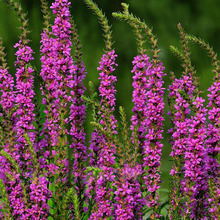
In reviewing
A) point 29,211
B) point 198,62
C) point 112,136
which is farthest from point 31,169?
point 198,62

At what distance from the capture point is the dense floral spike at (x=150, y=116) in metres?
3.91

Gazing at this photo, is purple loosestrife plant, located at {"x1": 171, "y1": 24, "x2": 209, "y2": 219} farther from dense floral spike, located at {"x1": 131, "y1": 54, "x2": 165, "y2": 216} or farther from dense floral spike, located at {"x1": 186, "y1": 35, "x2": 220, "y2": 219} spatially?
dense floral spike, located at {"x1": 131, "y1": 54, "x2": 165, "y2": 216}

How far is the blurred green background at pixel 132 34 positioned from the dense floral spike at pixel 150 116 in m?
4.03

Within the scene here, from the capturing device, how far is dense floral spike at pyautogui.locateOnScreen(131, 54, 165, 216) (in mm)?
3906

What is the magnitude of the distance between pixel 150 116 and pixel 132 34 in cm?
445

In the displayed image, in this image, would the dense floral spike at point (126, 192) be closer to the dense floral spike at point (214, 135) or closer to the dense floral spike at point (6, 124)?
the dense floral spike at point (214, 135)

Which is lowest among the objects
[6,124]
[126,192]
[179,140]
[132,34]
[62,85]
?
[126,192]

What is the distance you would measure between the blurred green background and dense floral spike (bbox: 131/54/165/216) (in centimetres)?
403

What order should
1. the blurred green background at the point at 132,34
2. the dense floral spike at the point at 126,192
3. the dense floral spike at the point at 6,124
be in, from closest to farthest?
the dense floral spike at the point at 126,192 < the dense floral spike at the point at 6,124 < the blurred green background at the point at 132,34

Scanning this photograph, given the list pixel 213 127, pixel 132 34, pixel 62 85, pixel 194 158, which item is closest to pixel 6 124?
pixel 62 85

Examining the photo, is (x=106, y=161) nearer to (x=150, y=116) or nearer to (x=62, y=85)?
(x=150, y=116)

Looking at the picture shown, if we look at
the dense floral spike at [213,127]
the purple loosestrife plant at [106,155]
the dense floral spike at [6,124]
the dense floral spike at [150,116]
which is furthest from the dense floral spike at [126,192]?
the dense floral spike at [6,124]

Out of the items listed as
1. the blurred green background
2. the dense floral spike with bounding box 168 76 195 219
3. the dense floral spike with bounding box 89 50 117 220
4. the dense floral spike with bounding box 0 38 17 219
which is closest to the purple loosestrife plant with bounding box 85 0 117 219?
the dense floral spike with bounding box 89 50 117 220

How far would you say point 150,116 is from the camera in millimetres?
3930
